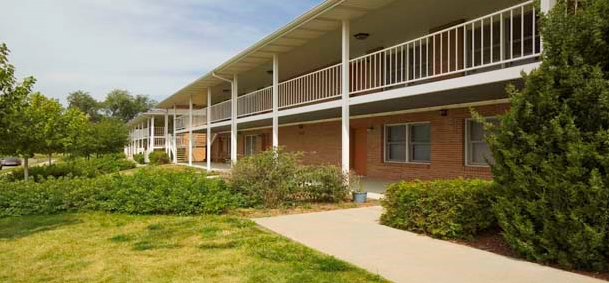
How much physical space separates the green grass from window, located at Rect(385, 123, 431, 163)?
8011 mm

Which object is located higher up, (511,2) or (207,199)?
(511,2)

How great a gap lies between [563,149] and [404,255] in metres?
2.18

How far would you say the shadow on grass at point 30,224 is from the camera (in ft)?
27.1

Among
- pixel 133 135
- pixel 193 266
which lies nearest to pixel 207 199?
pixel 193 266

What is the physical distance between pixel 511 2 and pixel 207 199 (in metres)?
8.40

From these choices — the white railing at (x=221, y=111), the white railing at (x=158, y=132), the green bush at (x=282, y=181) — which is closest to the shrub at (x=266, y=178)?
the green bush at (x=282, y=181)

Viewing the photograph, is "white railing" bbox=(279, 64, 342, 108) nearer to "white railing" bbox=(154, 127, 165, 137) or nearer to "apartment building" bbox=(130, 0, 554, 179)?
"apartment building" bbox=(130, 0, 554, 179)

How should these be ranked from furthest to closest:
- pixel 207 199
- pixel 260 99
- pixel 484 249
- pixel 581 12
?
pixel 260 99 → pixel 207 199 → pixel 484 249 → pixel 581 12

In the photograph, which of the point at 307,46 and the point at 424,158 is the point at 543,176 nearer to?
the point at 424,158

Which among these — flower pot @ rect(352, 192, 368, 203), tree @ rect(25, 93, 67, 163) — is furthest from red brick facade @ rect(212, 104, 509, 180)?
tree @ rect(25, 93, 67, 163)

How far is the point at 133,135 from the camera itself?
60500 millimetres

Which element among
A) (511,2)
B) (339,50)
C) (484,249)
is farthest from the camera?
(339,50)

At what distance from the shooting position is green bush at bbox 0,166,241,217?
10133mm

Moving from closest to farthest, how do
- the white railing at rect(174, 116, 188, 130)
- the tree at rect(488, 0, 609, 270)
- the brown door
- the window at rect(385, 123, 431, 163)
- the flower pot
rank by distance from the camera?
the tree at rect(488, 0, 609, 270), the flower pot, the window at rect(385, 123, 431, 163), the brown door, the white railing at rect(174, 116, 188, 130)
